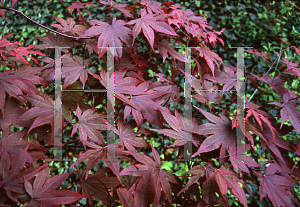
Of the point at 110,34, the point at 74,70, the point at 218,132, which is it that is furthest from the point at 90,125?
the point at 218,132

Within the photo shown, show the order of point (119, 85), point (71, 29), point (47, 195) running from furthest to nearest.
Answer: point (71, 29), point (119, 85), point (47, 195)

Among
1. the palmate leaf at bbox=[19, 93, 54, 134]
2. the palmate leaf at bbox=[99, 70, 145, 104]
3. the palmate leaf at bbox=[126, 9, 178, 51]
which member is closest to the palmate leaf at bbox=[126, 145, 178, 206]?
the palmate leaf at bbox=[99, 70, 145, 104]

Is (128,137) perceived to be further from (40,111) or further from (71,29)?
(71,29)

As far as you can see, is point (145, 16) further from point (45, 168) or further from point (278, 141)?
point (278, 141)

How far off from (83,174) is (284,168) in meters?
0.93

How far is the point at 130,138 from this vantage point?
879 millimetres

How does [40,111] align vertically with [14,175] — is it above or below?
above

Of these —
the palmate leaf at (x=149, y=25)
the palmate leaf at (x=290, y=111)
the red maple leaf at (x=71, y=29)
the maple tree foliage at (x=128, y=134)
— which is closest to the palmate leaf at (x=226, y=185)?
the maple tree foliage at (x=128, y=134)

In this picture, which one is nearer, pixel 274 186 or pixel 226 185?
pixel 226 185

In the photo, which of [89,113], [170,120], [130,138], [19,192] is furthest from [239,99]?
[19,192]

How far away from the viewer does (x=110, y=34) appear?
874 millimetres

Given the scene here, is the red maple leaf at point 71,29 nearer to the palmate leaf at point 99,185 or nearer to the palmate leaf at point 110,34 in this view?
the palmate leaf at point 110,34

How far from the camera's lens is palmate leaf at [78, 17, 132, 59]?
2.79 ft

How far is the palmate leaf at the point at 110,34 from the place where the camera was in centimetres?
85
